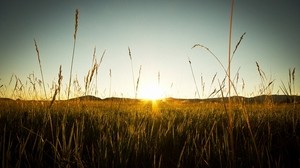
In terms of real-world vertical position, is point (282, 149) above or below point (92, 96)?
below

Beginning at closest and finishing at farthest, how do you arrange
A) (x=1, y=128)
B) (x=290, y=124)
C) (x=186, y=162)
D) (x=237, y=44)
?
(x=186, y=162), (x=237, y=44), (x=1, y=128), (x=290, y=124)

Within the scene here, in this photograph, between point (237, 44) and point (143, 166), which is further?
point (237, 44)

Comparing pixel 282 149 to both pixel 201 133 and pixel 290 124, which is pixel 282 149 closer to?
pixel 201 133

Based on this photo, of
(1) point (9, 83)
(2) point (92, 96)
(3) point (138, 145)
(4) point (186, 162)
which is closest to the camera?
(4) point (186, 162)

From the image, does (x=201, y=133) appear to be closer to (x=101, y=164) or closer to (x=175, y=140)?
(x=175, y=140)

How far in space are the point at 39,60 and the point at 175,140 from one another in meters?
1.30

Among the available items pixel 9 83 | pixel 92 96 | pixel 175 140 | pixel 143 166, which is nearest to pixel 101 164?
pixel 143 166

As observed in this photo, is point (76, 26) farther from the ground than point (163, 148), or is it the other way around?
point (76, 26)

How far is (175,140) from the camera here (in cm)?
189

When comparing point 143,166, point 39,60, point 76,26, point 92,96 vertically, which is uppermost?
point 76,26

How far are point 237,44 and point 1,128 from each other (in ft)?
7.18

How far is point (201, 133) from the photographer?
2.30m

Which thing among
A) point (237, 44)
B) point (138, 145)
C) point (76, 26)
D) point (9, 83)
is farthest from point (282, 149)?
point (9, 83)

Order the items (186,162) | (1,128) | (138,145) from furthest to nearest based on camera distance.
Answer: (1,128)
(138,145)
(186,162)
